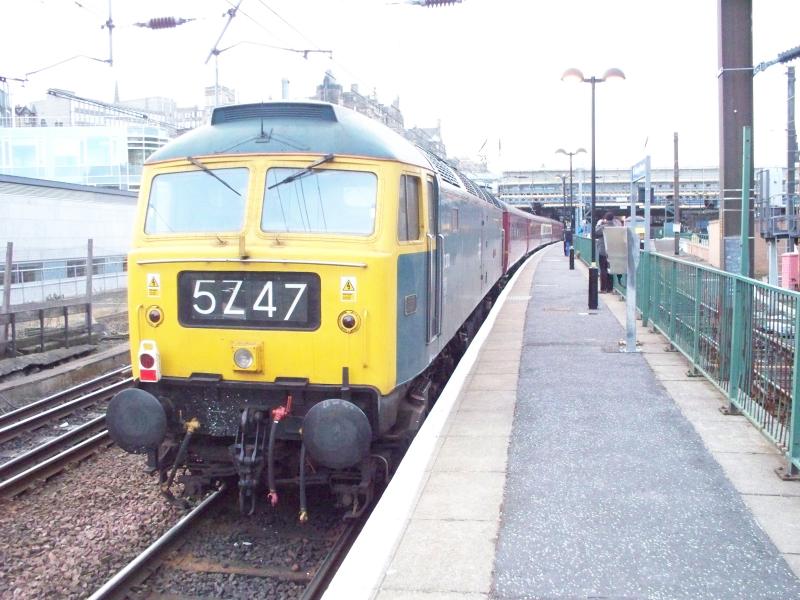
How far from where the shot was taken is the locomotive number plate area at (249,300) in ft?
20.3

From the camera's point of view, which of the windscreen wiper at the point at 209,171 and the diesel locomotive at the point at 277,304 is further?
the windscreen wiper at the point at 209,171

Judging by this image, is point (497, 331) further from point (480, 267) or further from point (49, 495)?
point (49, 495)

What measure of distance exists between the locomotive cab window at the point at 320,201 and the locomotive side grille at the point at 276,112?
53 cm

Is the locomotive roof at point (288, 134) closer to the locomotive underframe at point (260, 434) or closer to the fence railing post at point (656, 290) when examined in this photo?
the locomotive underframe at point (260, 434)

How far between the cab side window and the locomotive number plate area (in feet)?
3.07

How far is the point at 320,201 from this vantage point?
649 centimetres

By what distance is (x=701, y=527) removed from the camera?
495cm

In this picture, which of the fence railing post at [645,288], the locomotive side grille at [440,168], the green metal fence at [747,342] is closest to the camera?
the green metal fence at [747,342]

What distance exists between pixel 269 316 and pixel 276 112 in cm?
182

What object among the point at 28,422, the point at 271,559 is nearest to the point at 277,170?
the point at 271,559

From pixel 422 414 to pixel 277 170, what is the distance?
2.59m

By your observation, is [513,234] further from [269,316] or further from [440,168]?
[269,316]

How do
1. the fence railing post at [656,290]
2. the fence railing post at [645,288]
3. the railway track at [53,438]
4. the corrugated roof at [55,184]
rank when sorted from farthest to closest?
the corrugated roof at [55,184] → the fence railing post at [645,288] → the fence railing post at [656,290] → the railway track at [53,438]

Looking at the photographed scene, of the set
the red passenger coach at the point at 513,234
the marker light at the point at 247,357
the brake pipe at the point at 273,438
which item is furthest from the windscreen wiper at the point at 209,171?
the red passenger coach at the point at 513,234
